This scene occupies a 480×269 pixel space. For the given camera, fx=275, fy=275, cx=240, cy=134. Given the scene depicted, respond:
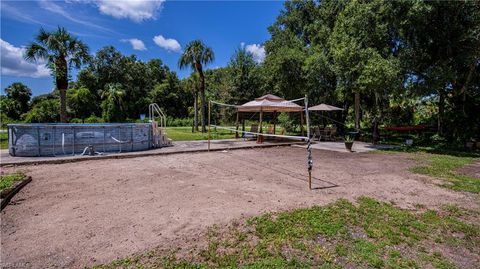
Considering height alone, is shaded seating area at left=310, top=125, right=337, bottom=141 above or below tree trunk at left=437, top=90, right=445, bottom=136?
below

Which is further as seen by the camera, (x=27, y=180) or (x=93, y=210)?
(x=27, y=180)

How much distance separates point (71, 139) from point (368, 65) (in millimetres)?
13234

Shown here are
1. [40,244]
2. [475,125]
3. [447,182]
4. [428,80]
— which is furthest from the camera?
[475,125]

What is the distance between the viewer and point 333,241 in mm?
3785

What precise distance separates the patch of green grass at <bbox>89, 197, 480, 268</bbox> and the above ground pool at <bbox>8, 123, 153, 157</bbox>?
8.85 m

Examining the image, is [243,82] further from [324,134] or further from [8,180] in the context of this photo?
[8,180]

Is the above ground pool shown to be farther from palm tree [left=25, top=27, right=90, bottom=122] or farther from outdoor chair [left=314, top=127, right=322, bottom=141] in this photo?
outdoor chair [left=314, top=127, right=322, bottom=141]

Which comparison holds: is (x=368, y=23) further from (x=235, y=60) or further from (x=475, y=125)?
(x=235, y=60)

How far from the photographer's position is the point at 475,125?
1516cm

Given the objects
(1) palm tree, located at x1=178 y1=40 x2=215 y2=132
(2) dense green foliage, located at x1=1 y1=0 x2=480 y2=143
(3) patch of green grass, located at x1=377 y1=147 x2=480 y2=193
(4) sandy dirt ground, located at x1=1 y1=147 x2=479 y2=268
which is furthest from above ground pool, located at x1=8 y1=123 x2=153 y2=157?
(3) patch of green grass, located at x1=377 y1=147 x2=480 y2=193

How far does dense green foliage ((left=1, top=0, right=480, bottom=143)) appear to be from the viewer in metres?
12.2

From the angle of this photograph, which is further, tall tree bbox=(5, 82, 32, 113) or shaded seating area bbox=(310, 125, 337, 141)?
tall tree bbox=(5, 82, 32, 113)

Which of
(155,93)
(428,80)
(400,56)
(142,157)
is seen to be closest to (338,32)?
(400,56)

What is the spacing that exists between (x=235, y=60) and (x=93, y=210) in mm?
26446
